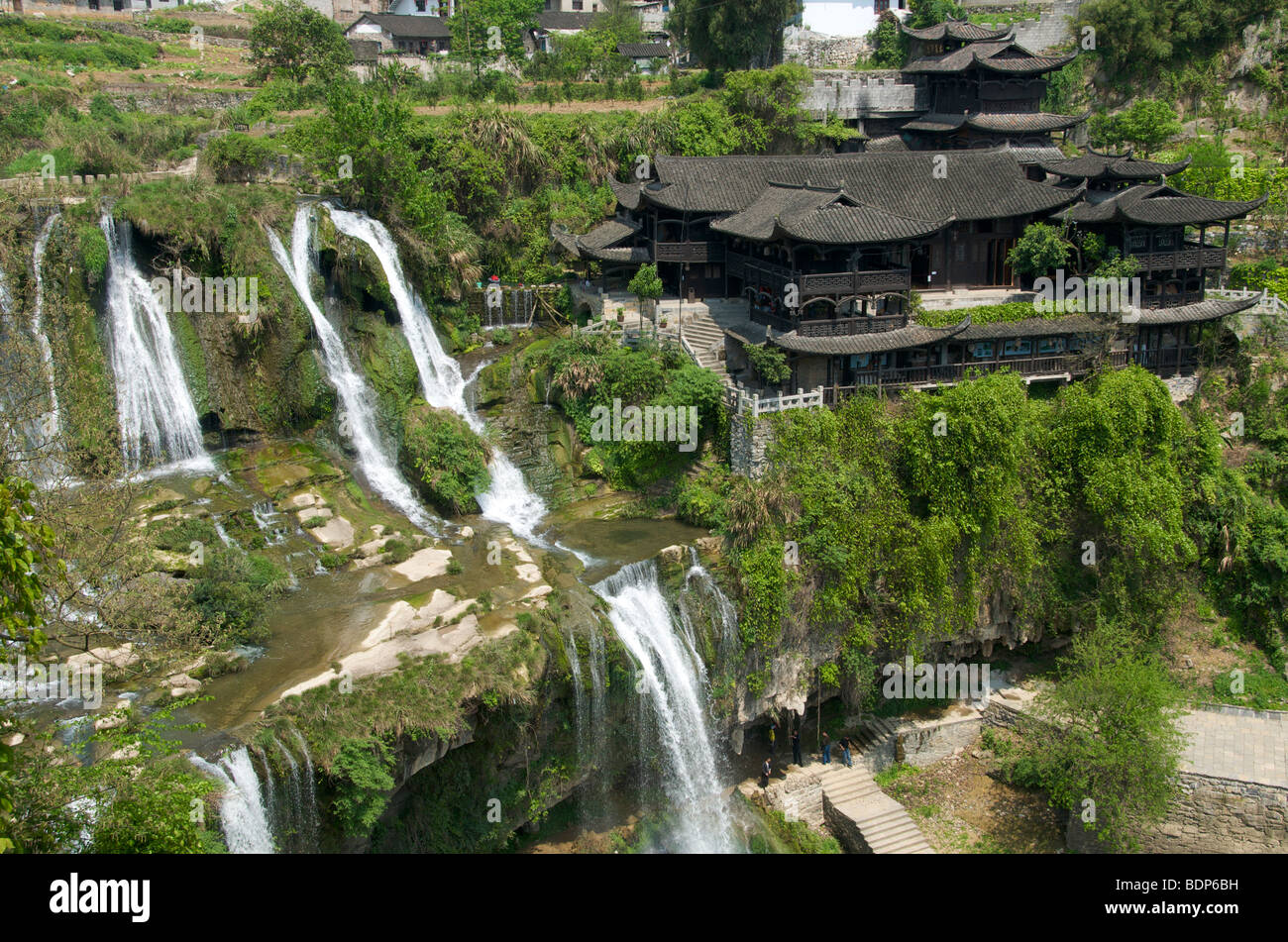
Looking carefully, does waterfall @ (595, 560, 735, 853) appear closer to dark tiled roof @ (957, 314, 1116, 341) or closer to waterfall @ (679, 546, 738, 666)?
waterfall @ (679, 546, 738, 666)

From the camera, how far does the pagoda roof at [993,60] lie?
53.7 m

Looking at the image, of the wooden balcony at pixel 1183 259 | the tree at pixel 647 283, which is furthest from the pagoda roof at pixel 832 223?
the wooden balcony at pixel 1183 259

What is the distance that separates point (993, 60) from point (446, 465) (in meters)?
35.9

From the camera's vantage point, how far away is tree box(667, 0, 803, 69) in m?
63.3

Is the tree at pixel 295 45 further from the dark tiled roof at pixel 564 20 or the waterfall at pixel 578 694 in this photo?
the waterfall at pixel 578 694

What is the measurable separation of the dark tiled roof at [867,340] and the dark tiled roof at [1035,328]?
102 cm

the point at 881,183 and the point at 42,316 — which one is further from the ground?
the point at 881,183

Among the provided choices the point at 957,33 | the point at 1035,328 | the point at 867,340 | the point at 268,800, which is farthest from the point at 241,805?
the point at 957,33

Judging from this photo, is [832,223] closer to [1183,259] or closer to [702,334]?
[702,334]

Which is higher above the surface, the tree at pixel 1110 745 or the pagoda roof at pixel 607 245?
the pagoda roof at pixel 607 245

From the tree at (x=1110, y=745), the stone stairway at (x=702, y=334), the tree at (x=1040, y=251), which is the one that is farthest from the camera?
the tree at (x=1040, y=251)

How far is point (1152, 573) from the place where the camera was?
1435 inches

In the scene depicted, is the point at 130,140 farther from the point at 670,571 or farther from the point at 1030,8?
the point at 1030,8

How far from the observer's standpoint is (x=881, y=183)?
145ft
